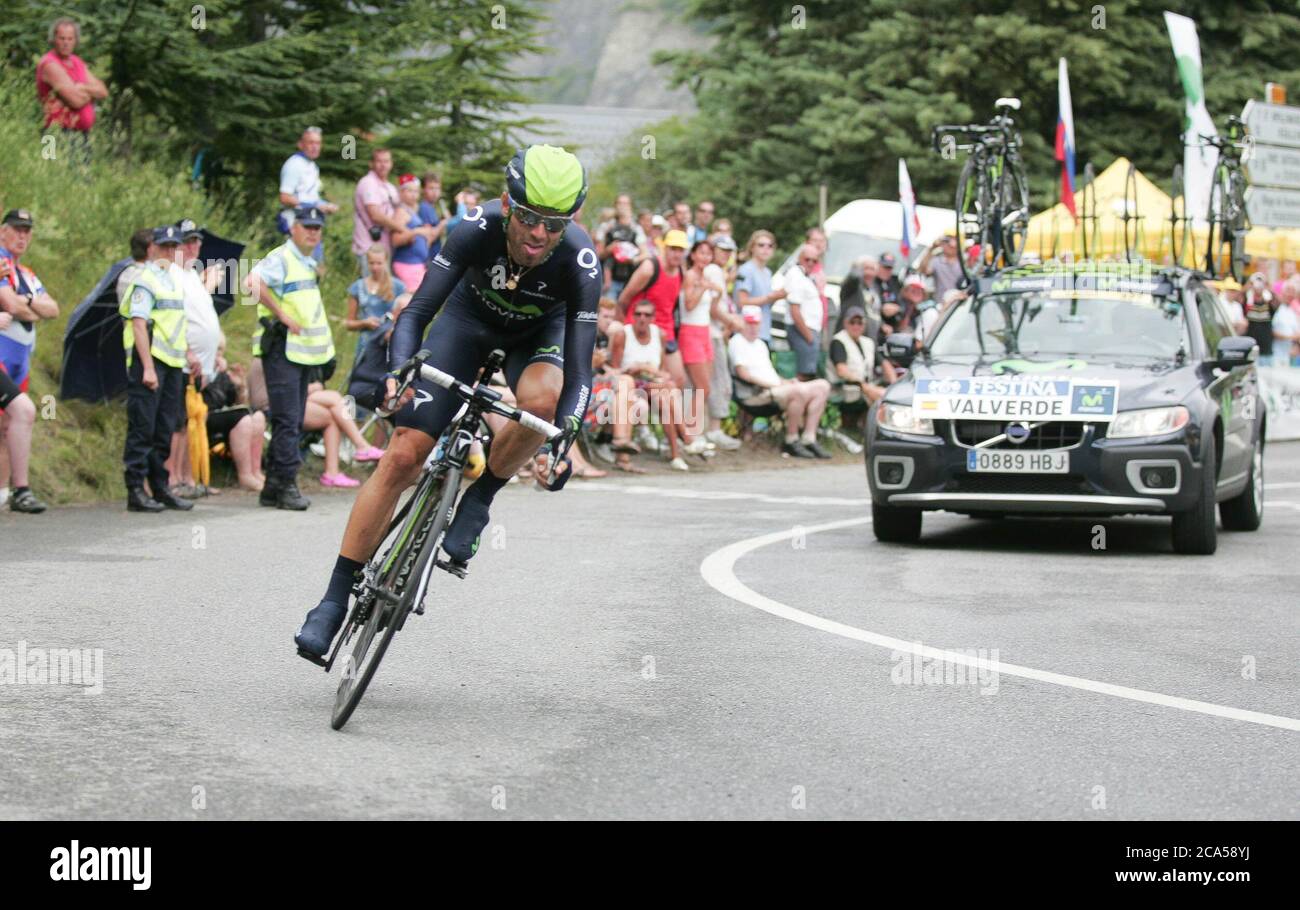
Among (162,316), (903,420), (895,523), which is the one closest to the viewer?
(903,420)

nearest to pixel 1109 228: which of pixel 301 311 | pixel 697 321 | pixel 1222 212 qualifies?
pixel 1222 212

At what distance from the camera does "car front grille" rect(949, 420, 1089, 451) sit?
12.8 metres

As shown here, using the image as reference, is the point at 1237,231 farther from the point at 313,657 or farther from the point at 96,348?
the point at 313,657

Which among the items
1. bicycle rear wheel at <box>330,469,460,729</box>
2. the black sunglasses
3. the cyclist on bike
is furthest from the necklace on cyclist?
bicycle rear wheel at <box>330,469,460,729</box>

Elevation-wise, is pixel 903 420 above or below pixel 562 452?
below

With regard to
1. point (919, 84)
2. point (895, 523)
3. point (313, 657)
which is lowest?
point (895, 523)

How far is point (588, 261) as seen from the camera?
7.57m

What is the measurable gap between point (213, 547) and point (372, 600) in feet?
18.4

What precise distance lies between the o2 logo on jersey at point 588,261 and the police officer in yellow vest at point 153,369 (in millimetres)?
→ 7530

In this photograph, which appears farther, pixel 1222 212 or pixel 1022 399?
pixel 1222 212

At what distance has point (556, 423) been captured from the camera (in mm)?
7352

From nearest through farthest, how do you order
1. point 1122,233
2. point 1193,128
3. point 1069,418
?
point 1069,418 → point 1193,128 → point 1122,233

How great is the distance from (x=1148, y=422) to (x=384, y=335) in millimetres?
6784

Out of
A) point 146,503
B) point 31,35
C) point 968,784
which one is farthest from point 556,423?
point 31,35
